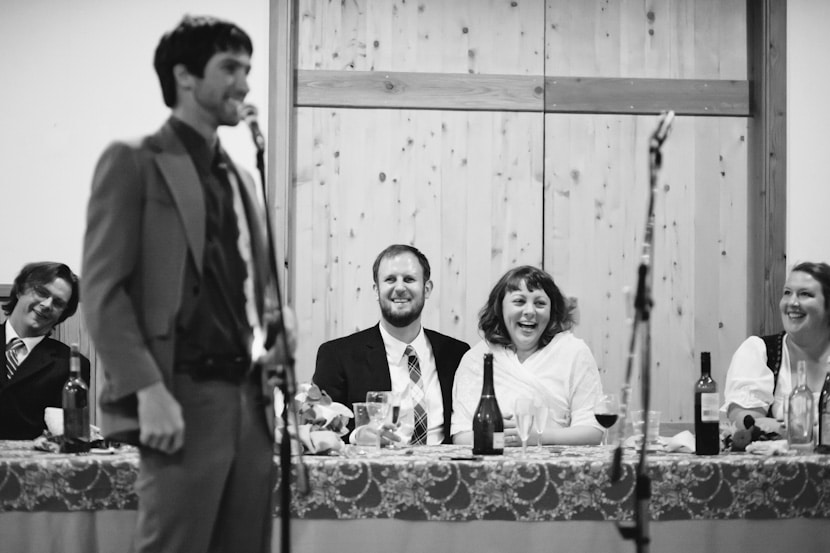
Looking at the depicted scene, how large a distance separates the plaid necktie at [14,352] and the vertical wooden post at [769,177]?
2.93 metres

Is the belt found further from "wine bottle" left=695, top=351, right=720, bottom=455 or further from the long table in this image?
"wine bottle" left=695, top=351, right=720, bottom=455

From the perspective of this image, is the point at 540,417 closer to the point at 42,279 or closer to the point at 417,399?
the point at 417,399

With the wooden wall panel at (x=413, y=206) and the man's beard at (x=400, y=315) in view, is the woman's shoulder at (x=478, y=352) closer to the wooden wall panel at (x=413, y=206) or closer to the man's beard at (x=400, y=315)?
the man's beard at (x=400, y=315)

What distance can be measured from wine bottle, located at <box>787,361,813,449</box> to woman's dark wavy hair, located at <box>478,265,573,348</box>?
833 mm

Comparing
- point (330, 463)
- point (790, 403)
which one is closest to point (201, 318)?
point (330, 463)

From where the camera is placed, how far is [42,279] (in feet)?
10.9

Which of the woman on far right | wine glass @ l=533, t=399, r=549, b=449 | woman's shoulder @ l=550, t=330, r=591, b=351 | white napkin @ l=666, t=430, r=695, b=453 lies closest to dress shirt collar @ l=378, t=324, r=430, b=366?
woman's shoulder @ l=550, t=330, r=591, b=351

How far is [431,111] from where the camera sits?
4.28m

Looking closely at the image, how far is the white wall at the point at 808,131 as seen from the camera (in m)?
Result: 4.27

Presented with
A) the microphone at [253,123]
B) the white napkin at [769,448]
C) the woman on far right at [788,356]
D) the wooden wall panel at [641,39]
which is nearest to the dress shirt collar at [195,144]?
the microphone at [253,123]

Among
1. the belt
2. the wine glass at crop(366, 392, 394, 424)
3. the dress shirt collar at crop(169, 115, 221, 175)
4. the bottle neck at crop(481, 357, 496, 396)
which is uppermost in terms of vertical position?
the dress shirt collar at crop(169, 115, 221, 175)

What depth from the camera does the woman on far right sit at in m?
3.12

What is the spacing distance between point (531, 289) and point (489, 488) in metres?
1.03

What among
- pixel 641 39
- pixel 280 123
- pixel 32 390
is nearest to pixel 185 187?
pixel 32 390
